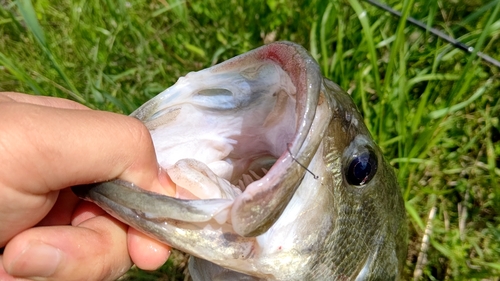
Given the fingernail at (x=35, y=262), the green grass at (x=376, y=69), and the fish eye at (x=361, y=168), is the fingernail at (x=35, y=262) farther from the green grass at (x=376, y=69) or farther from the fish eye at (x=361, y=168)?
the green grass at (x=376, y=69)

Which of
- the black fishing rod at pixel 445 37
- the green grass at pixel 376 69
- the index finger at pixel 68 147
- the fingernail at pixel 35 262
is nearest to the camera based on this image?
the index finger at pixel 68 147

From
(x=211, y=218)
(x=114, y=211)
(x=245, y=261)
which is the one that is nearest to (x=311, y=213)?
(x=245, y=261)

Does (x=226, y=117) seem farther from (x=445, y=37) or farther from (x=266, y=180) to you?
(x=445, y=37)

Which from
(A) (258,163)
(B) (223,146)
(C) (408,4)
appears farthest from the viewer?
(C) (408,4)

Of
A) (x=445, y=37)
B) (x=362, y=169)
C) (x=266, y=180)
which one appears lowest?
(x=445, y=37)

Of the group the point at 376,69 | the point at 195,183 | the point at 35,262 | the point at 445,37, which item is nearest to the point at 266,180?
the point at 195,183

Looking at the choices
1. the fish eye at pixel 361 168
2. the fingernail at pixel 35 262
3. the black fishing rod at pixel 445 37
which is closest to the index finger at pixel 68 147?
the fingernail at pixel 35 262

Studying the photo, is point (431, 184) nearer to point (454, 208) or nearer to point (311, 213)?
point (454, 208)
